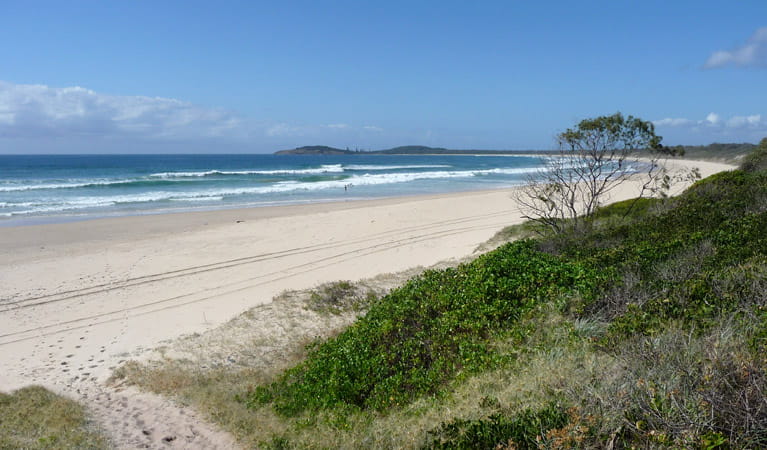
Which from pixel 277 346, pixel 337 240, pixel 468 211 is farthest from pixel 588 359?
pixel 468 211

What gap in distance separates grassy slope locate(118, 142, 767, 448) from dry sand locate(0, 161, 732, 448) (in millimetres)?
1371

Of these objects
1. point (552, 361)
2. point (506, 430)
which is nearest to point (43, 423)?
point (506, 430)

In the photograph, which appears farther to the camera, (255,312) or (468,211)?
(468,211)

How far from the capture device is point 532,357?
502cm

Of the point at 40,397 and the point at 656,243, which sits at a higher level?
the point at 656,243

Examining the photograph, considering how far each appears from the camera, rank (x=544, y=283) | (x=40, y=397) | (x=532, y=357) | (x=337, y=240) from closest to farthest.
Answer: (x=532, y=357), (x=40, y=397), (x=544, y=283), (x=337, y=240)

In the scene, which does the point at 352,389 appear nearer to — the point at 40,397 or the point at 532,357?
the point at 532,357

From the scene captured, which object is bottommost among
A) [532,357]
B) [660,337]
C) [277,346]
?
[277,346]

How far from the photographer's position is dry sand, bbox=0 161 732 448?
663 cm

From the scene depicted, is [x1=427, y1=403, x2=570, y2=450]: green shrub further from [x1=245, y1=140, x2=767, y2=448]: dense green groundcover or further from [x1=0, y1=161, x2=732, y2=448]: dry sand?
[x1=0, y1=161, x2=732, y2=448]: dry sand

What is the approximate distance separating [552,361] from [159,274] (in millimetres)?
10418

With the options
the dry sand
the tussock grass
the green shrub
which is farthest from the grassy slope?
the dry sand

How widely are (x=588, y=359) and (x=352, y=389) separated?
240cm

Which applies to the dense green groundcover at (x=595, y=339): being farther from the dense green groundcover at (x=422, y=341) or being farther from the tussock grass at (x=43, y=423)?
the tussock grass at (x=43, y=423)
